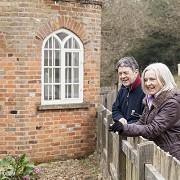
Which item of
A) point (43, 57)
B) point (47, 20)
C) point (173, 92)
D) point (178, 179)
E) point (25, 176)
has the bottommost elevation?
point (25, 176)

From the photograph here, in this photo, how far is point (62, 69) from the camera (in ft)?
27.3

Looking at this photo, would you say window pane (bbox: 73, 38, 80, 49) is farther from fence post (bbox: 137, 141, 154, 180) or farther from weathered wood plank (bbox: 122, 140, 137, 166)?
fence post (bbox: 137, 141, 154, 180)

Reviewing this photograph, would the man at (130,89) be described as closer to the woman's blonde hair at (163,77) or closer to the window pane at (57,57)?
the woman's blonde hair at (163,77)

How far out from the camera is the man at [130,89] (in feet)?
15.5

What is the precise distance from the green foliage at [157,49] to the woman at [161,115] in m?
Result: 21.5

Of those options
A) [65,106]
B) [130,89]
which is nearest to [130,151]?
[130,89]

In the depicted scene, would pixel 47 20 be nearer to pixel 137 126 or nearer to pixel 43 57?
pixel 43 57

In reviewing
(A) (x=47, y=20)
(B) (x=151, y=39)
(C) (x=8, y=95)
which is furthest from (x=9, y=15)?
(B) (x=151, y=39)

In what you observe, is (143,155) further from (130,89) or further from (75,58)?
(75,58)

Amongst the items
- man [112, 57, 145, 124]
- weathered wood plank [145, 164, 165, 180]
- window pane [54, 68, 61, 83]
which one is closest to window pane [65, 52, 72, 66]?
window pane [54, 68, 61, 83]

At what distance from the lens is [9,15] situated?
25.7ft

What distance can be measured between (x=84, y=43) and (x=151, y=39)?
17.4 meters

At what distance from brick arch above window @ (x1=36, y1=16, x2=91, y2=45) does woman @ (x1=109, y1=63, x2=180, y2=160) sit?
463 centimetres

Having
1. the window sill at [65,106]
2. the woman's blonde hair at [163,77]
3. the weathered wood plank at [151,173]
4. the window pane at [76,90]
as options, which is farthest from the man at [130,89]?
the window pane at [76,90]
